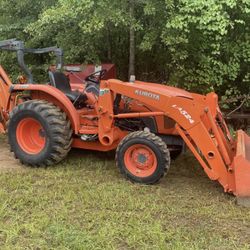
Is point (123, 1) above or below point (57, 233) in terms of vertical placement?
above

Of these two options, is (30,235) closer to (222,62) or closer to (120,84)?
(120,84)

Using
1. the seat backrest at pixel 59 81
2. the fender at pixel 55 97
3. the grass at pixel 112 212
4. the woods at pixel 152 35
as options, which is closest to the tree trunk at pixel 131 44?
the woods at pixel 152 35

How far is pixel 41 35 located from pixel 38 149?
289 cm

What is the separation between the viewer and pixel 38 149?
21.0ft

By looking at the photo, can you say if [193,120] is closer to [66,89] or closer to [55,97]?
[55,97]

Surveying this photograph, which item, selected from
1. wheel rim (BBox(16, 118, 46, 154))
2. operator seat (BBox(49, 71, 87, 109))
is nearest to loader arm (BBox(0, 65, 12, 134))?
wheel rim (BBox(16, 118, 46, 154))

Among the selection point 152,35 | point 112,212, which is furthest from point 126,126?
point 152,35

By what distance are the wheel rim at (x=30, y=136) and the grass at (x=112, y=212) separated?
0.34 m

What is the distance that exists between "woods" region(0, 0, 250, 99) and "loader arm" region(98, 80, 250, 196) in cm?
149

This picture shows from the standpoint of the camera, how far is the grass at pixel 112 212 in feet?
13.0

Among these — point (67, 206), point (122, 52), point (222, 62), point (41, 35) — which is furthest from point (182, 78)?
point (67, 206)

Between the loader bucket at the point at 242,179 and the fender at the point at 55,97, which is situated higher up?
the fender at the point at 55,97

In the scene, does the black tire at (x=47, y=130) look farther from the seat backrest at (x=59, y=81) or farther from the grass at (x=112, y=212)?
the seat backrest at (x=59, y=81)

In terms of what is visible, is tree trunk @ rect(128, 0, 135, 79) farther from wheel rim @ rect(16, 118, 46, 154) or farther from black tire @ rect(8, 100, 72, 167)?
wheel rim @ rect(16, 118, 46, 154)
